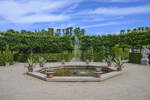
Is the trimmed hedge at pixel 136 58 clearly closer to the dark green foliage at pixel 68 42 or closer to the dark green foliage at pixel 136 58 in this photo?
the dark green foliage at pixel 136 58

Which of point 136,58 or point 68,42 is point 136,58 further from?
point 68,42

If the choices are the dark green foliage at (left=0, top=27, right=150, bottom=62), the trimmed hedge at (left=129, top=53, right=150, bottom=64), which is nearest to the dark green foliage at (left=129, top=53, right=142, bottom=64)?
the trimmed hedge at (left=129, top=53, right=150, bottom=64)

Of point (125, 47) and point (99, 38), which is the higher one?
point (99, 38)

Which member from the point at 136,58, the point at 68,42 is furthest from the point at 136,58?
the point at 68,42

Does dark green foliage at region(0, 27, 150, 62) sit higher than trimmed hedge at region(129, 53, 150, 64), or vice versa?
dark green foliage at region(0, 27, 150, 62)

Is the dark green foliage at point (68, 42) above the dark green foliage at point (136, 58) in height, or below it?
above

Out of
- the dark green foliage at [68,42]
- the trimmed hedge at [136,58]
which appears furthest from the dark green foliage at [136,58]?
the dark green foliage at [68,42]

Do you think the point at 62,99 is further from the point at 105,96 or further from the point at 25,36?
the point at 25,36

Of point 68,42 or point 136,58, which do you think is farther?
point 68,42

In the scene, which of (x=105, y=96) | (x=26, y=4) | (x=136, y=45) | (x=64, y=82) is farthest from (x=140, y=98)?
(x=136, y=45)

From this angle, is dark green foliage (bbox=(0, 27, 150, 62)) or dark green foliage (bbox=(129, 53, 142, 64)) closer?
dark green foliage (bbox=(129, 53, 142, 64))

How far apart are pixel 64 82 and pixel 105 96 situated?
263cm

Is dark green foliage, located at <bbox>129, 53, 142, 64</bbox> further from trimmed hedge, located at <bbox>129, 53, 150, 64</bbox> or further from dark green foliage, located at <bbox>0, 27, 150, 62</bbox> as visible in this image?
dark green foliage, located at <bbox>0, 27, 150, 62</bbox>

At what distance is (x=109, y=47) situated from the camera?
64.7ft
